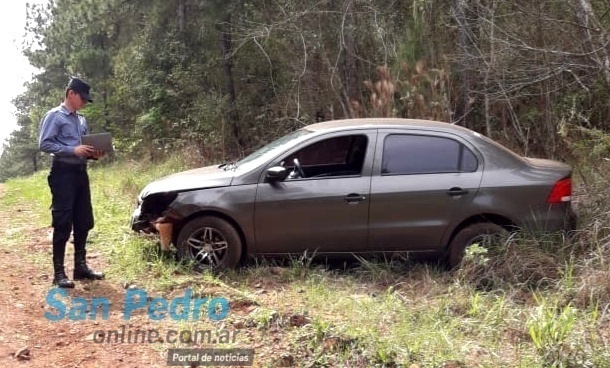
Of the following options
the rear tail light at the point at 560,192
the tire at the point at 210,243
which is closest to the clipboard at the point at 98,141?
the tire at the point at 210,243

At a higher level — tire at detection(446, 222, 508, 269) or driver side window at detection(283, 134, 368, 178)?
driver side window at detection(283, 134, 368, 178)

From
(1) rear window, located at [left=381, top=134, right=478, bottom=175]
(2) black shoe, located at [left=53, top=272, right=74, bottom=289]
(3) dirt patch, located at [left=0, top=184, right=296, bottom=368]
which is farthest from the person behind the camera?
(1) rear window, located at [left=381, top=134, right=478, bottom=175]

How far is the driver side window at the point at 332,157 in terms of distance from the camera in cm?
573

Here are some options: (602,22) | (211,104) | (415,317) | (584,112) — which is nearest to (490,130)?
(584,112)

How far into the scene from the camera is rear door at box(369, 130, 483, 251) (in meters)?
5.48

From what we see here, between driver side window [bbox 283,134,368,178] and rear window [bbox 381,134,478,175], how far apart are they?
28cm

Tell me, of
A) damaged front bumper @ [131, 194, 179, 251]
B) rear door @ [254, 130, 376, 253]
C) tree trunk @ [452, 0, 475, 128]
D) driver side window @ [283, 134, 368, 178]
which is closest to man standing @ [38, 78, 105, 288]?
damaged front bumper @ [131, 194, 179, 251]

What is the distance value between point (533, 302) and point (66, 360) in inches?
147

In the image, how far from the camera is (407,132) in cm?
568

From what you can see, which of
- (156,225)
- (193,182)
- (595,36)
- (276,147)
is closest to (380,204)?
(276,147)

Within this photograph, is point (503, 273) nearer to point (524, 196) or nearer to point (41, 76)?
point (524, 196)

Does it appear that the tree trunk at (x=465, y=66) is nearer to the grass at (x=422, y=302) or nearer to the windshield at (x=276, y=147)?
the grass at (x=422, y=302)

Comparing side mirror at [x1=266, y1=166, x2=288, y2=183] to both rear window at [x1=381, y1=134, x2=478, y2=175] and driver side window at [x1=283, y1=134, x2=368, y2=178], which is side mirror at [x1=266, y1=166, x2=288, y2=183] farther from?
rear window at [x1=381, y1=134, x2=478, y2=175]

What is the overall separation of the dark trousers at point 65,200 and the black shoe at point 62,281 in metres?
0.06
